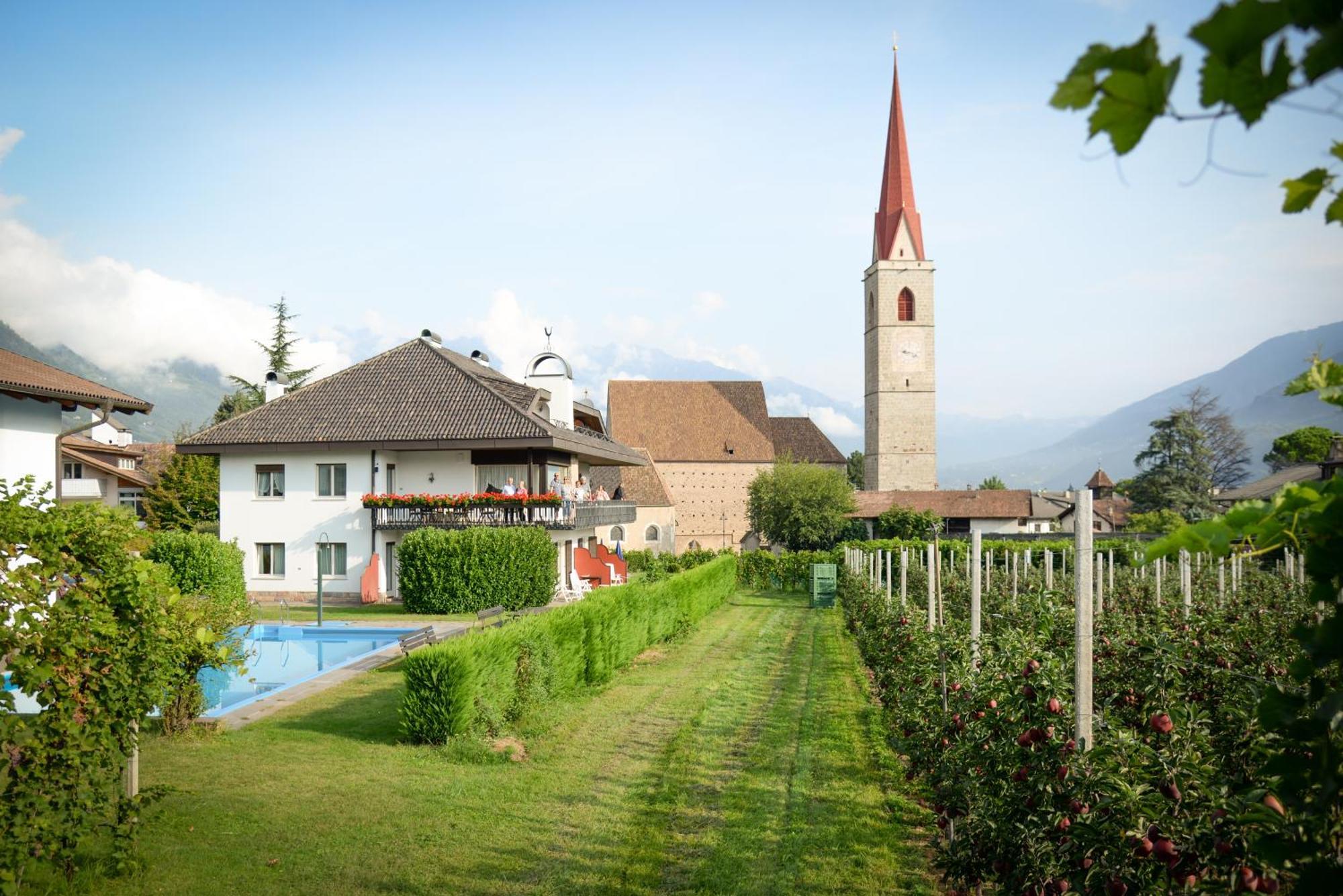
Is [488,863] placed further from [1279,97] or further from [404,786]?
[1279,97]

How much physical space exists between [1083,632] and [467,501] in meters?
23.0

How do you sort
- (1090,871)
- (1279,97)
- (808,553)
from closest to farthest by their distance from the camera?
1. (1279,97)
2. (1090,871)
3. (808,553)

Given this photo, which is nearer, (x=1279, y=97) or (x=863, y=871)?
(x=1279, y=97)

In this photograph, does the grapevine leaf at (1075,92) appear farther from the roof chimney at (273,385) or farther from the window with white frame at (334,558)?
the roof chimney at (273,385)

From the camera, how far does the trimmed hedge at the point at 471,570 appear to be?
24.1 m

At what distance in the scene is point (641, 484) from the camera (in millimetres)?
56344

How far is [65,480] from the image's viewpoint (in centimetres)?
4441

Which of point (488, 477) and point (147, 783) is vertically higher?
point (488, 477)

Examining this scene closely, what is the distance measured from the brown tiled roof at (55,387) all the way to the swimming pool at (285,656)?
15.1 ft

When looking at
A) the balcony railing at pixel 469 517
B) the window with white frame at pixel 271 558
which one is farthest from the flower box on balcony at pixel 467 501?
the window with white frame at pixel 271 558

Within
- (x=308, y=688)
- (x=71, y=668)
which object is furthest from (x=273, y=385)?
(x=71, y=668)

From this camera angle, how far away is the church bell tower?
7288 centimetres

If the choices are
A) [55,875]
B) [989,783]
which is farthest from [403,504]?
[989,783]

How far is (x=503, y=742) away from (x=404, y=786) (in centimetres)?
190
